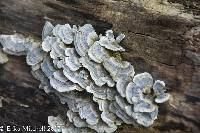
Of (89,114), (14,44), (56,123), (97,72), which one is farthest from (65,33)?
(56,123)

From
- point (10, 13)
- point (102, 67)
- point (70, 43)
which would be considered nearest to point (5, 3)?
point (10, 13)

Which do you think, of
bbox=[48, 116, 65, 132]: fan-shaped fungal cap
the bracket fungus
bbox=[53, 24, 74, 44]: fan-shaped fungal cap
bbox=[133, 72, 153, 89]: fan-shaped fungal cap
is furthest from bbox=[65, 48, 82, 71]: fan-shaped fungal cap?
bbox=[48, 116, 65, 132]: fan-shaped fungal cap

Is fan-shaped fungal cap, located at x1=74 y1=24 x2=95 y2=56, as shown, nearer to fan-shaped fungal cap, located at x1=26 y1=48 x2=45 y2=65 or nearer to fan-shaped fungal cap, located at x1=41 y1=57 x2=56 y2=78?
fan-shaped fungal cap, located at x1=41 y1=57 x2=56 y2=78

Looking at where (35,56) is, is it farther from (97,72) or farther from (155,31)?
(155,31)

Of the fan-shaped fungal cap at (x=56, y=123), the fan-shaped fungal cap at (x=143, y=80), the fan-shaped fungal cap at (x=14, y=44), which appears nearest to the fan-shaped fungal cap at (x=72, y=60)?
the fan-shaped fungal cap at (x=143, y=80)

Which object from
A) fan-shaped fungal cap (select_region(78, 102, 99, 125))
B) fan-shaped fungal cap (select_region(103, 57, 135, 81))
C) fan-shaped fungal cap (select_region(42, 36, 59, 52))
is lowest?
fan-shaped fungal cap (select_region(78, 102, 99, 125))
